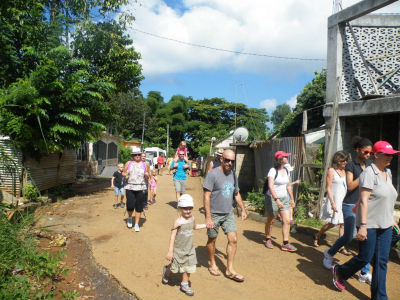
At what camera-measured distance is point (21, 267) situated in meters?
3.92

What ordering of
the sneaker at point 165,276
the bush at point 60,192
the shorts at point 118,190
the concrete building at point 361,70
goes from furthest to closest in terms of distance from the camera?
the bush at point 60,192
the shorts at point 118,190
the concrete building at point 361,70
the sneaker at point 165,276

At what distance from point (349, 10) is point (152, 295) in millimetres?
7927

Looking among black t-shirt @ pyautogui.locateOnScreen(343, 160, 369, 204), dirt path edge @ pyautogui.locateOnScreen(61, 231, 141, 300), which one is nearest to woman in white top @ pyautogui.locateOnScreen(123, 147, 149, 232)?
dirt path edge @ pyautogui.locateOnScreen(61, 231, 141, 300)

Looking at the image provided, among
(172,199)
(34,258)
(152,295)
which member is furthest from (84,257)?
(172,199)

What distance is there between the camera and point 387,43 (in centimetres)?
837

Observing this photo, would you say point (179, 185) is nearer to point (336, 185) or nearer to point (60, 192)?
point (336, 185)

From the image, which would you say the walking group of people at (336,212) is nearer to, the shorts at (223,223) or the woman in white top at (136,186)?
the shorts at (223,223)

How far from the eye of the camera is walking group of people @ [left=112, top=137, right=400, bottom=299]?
346 cm

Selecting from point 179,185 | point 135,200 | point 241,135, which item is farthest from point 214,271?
point 241,135

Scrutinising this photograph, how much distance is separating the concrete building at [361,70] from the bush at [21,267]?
6.75 meters

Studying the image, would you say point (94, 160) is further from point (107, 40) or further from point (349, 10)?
point (349, 10)

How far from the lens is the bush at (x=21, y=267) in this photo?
3494 mm

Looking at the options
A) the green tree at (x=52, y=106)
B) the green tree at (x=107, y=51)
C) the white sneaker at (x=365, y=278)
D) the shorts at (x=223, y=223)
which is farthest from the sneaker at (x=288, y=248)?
the green tree at (x=107, y=51)

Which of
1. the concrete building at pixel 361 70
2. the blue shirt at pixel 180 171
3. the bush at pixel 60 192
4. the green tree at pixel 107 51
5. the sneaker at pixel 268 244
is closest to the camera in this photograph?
the sneaker at pixel 268 244
